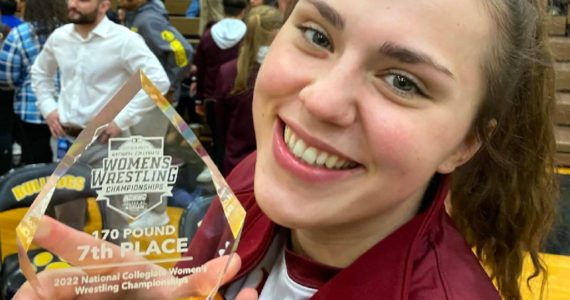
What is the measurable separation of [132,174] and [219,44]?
318 centimetres

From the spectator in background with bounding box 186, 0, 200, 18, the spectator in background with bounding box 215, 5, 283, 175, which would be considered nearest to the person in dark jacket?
the spectator in background with bounding box 215, 5, 283, 175

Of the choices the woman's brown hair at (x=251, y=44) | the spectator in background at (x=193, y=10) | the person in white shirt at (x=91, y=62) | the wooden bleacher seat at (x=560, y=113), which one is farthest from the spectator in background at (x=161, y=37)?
the spectator in background at (x=193, y=10)

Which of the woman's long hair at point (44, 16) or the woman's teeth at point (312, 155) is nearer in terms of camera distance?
the woman's teeth at point (312, 155)

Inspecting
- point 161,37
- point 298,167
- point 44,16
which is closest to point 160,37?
point 161,37

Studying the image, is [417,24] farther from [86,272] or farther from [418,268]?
[86,272]

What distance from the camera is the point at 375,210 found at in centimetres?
80

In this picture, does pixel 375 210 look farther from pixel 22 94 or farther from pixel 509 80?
pixel 22 94

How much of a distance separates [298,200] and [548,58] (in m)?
0.46

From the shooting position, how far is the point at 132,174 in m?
0.75

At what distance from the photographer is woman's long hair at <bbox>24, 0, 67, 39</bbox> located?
3.24 meters

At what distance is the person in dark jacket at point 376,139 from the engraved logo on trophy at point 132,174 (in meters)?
0.07

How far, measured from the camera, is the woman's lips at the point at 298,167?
775 mm

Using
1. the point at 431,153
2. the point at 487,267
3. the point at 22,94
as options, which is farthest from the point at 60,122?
the point at 431,153

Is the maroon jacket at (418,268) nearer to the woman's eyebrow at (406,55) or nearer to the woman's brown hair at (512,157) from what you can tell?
the woman's brown hair at (512,157)
